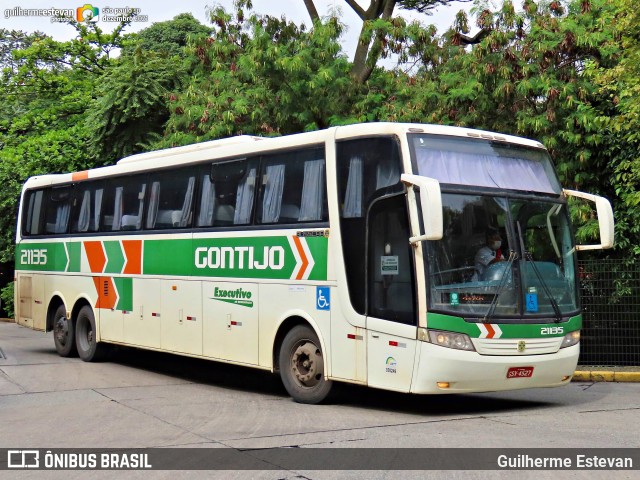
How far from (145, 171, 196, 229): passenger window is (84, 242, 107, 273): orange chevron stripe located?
1813mm

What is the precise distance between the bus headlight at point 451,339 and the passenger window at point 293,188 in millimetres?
2259

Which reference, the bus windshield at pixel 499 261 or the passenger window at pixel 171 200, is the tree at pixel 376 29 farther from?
the bus windshield at pixel 499 261

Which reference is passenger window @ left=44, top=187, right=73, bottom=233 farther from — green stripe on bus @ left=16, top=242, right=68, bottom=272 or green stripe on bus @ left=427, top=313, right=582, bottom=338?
green stripe on bus @ left=427, top=313, right=582, bottom=338

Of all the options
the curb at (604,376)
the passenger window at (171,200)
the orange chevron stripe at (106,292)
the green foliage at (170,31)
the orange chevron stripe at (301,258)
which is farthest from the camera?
the green foliage at (170,31)

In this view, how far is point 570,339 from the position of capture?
11852 millimetres

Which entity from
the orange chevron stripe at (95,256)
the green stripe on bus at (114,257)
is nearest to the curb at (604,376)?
the green stripe on bus at (114,257)

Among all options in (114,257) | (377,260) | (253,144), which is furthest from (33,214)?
(377,260)

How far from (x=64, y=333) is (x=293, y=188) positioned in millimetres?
8076

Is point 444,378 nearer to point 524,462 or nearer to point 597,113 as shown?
point 524,462

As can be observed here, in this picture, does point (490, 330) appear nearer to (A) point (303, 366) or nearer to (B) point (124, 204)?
(A) point (303, 366)

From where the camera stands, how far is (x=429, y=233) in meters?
10.3

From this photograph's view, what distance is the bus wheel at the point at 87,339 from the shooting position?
18.2 m

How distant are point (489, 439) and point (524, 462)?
123cm

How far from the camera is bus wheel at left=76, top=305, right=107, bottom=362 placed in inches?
717
